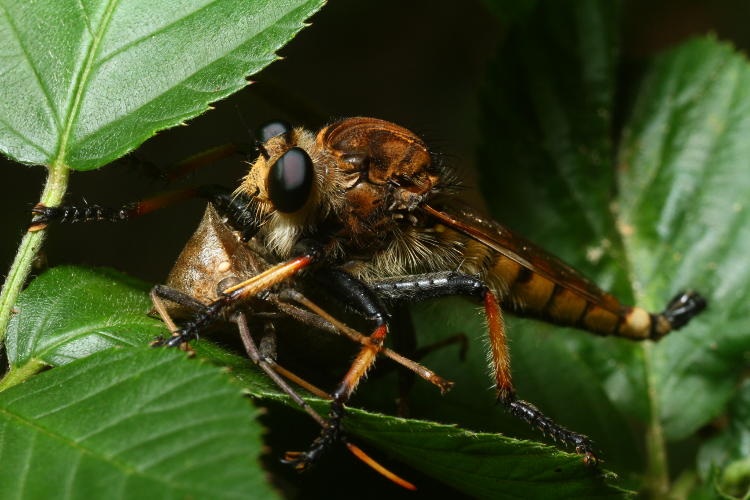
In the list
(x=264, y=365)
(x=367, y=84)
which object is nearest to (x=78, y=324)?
(x=264, y=365)

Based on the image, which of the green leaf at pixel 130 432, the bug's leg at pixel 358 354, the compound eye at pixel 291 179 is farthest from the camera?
the compound eye at pixel 291 179

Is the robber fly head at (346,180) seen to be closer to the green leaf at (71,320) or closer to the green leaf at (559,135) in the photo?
the green leaf at (71,320)

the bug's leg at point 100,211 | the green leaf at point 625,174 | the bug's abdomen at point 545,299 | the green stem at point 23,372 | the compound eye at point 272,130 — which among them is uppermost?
the green leaf at point 625,174

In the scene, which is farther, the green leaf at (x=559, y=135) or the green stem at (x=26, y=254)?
the green leaf at (x=559, y=135)

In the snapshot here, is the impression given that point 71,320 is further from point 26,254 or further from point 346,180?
point 346,180

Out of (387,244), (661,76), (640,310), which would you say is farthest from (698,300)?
(387,244)

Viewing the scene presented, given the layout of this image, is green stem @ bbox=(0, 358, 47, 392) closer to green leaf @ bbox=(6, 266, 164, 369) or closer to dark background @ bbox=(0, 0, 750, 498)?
green leaf @ bbox=(6, 266, 164, 369)

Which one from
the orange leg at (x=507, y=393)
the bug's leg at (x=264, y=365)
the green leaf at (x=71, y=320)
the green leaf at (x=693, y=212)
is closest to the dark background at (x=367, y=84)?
the green leaf at (x=693, y=212)

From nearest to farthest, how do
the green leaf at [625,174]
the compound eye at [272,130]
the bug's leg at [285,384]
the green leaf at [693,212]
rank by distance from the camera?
the bug's leg at [285,384] → the compound eye at [272,130] → the green leaf at [693,212] → the green leaf at [625,174]
